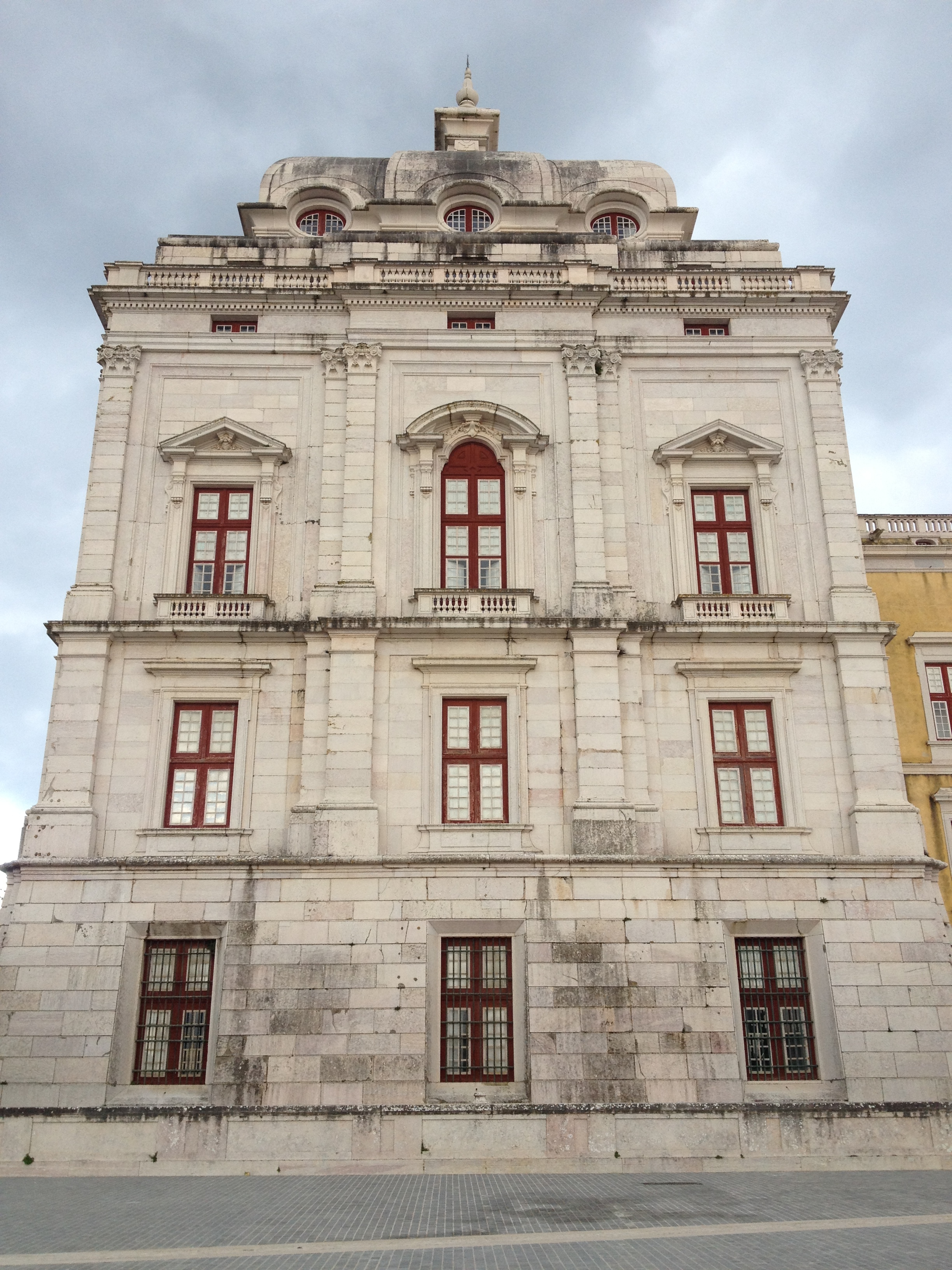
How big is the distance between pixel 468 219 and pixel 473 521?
11.8 meters

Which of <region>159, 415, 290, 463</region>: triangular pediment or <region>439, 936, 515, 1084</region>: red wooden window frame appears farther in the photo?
<region>159, 415, 290, 463</region>: triangular pediment

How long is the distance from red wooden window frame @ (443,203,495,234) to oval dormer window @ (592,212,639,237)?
3457 mm

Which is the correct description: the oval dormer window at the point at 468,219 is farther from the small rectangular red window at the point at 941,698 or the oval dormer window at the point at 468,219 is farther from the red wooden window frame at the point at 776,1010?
the red wooden window frame at the point at 776,1010

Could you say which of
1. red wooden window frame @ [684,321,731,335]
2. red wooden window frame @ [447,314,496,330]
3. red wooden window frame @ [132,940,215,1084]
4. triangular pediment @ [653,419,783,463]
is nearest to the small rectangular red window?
triangular pediment @ [653,419,783,463]

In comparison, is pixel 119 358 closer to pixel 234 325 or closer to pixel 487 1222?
pixel 234 325

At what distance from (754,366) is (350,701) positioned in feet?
44.5

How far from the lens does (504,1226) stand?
13.5 metres

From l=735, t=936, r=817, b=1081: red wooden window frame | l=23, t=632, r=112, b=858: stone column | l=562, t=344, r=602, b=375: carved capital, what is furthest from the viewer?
l=562, t=344, r=602, b=375: carved capital

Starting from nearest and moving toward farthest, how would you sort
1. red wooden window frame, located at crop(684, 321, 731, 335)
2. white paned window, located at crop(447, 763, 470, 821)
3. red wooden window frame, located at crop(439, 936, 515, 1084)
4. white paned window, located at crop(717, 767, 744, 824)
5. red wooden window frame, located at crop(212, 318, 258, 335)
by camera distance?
red wooden window frame, located at crop(439, 936, 515, 1084) < white paned window, located at crop(447, 763, 470, 821) < white paned window, located at crop(717, 767, 744, 824) < red wooden window frame, located at crop(212, 318, 258, 335) < red wooden window frame, located at crop(684, 321, 731, 335)

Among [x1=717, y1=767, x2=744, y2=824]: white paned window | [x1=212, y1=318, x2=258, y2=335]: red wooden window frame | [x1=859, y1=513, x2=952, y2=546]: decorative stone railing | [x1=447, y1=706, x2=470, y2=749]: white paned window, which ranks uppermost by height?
[x1=212, y1=318, x2=258, y2=335]: red wooden window frame

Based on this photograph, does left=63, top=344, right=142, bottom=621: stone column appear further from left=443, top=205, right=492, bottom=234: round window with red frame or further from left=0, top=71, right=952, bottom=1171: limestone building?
left=443, top=205, right=492, bottom=234: round window with red frame

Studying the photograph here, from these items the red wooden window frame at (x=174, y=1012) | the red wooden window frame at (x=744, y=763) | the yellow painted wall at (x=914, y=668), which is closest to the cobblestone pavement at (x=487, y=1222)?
the red wooden window frame at (x=174, y=1012)

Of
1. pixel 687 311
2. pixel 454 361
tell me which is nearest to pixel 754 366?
pixel 687 311

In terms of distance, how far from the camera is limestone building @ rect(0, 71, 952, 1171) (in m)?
19.7
